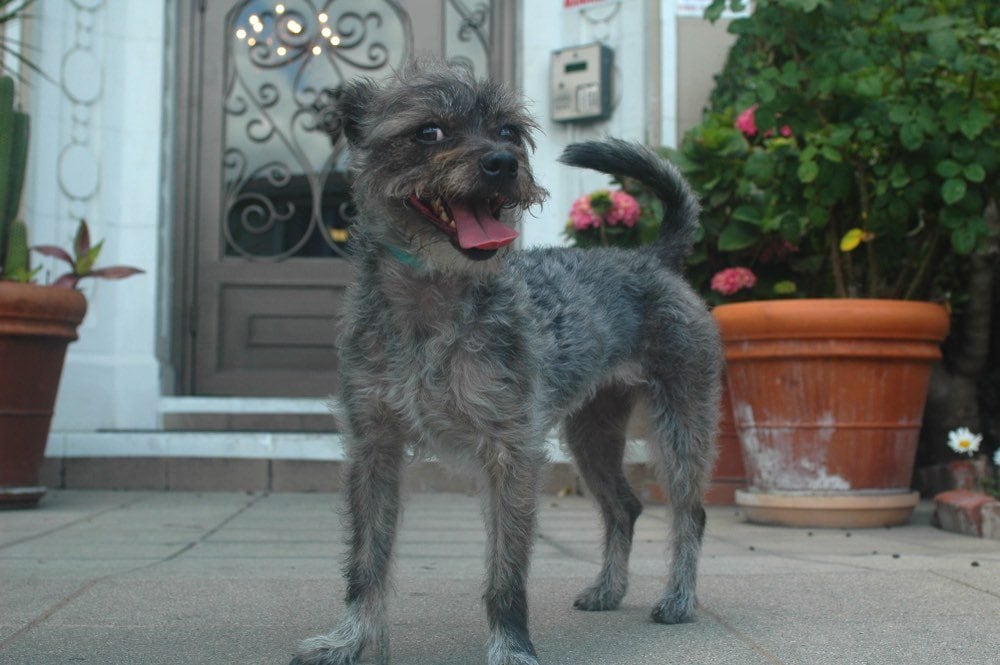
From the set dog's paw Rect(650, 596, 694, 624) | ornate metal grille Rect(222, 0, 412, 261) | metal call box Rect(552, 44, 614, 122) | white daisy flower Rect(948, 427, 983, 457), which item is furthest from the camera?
ornate metal grille Rect(222, 0, 412, 261)

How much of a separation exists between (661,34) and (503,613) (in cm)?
566

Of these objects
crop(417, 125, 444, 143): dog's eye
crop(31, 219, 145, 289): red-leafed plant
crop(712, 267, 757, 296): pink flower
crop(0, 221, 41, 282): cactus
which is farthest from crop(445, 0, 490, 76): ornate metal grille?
crop(417, 125, 444, 143): dog's eye

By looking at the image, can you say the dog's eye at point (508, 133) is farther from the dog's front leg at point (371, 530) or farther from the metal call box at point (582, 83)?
the metal call box at point (582, 83)

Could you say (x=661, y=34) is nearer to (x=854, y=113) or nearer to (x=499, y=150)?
(x=854, y=113)

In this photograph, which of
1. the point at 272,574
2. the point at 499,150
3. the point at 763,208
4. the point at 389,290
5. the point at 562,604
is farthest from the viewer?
the point at 763,208

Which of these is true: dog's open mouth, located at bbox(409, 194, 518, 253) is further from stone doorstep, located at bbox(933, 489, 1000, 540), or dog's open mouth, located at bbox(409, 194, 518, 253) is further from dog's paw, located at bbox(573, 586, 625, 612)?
stone doorstep, located at bbox(933, 489, 1000, 540)

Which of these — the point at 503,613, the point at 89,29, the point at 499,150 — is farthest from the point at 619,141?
the point at 89,29

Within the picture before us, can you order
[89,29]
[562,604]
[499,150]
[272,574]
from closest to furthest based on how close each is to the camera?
[499,150] < [562,604] < [272,574] < [89,29]

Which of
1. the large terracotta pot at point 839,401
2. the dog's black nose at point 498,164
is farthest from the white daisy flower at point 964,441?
the dog's black nose at point 498,164

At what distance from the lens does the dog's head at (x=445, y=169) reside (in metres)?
2.74

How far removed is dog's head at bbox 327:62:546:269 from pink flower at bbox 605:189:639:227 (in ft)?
11.5

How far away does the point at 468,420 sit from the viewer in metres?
2.84

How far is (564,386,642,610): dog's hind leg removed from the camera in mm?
3779

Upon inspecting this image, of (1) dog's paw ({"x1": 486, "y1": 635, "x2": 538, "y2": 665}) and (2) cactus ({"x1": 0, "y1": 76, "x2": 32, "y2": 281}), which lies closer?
(1) dog's paw ({"x1": 486, "y1": 635, "x2": 538, "y2": 665})
